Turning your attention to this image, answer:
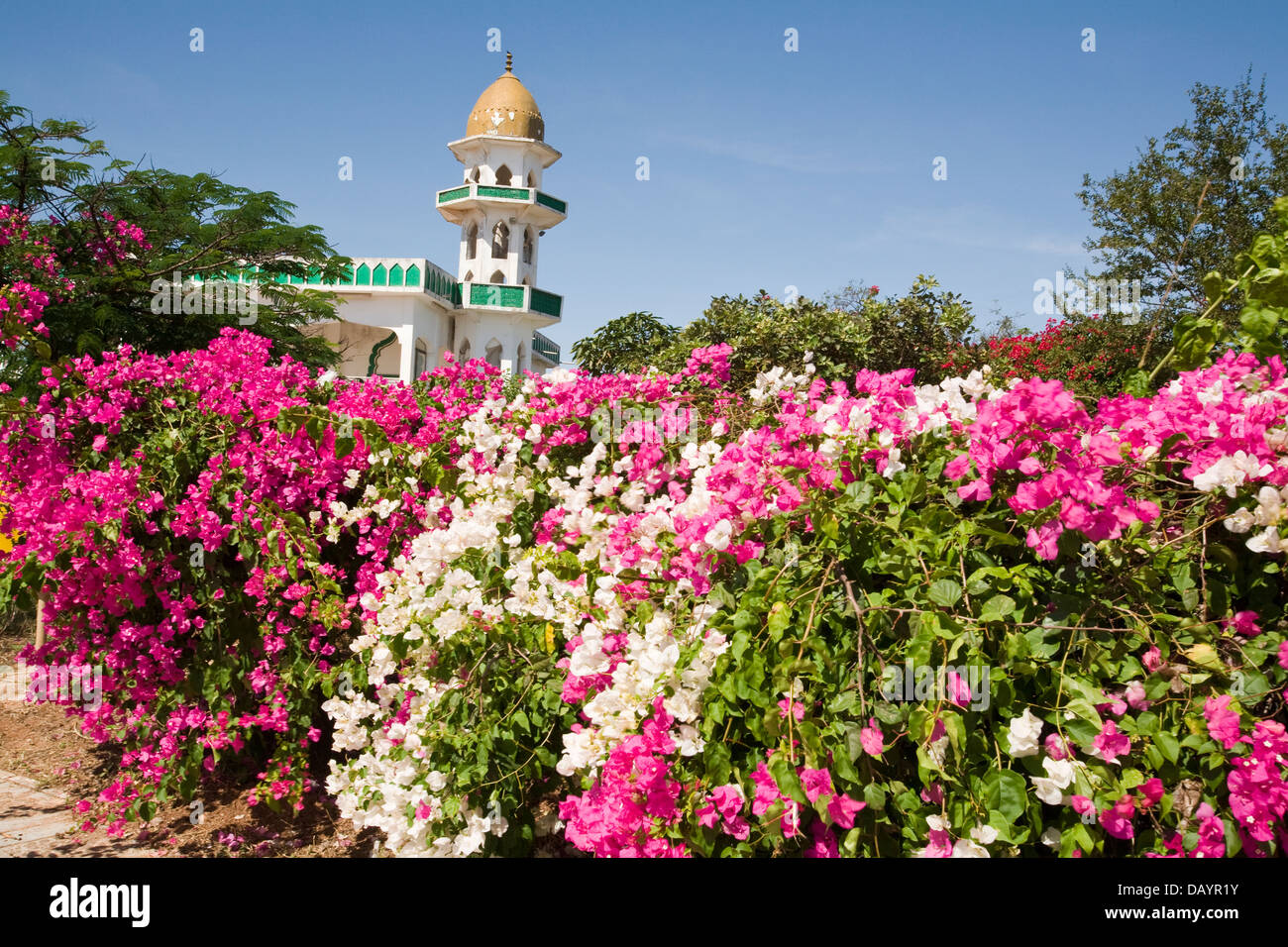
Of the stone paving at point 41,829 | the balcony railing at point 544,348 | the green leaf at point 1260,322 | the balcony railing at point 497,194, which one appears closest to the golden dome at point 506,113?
the balcony railing at point 497,194

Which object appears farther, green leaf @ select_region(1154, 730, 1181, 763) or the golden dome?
the golden dome

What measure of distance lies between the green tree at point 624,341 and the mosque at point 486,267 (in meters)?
12.3

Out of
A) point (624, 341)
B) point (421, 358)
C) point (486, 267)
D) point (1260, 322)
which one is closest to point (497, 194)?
point (486, 267)

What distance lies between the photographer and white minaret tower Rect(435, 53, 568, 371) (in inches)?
999

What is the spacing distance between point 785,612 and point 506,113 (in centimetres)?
2600

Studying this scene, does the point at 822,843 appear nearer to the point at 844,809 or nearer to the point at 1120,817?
the point at 844,809

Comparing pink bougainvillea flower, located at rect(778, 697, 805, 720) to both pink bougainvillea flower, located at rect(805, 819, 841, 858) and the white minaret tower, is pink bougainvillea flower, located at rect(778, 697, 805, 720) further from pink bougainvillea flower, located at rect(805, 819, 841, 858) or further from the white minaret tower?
the white minaret tower

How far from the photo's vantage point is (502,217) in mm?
25688

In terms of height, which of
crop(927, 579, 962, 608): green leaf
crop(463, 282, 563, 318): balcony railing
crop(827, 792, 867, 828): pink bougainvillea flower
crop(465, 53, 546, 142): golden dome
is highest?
crop(465, 53, 546, 142): golden dome

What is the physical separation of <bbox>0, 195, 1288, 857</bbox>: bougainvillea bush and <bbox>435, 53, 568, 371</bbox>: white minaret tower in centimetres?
2202

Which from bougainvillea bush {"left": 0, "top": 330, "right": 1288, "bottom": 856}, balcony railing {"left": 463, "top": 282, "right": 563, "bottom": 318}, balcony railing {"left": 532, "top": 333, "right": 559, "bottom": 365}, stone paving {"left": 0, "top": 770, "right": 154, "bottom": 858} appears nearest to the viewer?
bougainvillea bush {"left": 0, "top": 330, "right": 1288, "bottom": 856}

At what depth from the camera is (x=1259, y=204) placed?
1541 centimetres

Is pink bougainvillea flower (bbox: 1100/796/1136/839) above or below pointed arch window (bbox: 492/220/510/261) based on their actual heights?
below

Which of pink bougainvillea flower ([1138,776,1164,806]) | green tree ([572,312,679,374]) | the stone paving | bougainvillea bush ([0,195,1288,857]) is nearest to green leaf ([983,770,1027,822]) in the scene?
bougainvillea bush ([0,195,1288,857])
